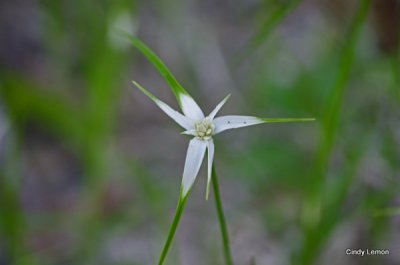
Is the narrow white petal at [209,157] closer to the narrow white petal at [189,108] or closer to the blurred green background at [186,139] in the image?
the narrow white petal at [189,108]

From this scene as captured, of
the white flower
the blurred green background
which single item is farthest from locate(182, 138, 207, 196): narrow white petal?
the blurred green background

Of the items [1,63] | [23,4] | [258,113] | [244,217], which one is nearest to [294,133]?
[258,113]

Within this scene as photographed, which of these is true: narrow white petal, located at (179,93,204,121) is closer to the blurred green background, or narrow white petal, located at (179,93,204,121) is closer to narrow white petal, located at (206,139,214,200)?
narrow white petal, located at (206,139,214,200)

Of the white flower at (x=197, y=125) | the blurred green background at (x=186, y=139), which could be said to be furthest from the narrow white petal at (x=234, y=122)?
the blurred green background at (x=186, y=139)

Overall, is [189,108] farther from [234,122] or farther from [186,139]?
[186,139]

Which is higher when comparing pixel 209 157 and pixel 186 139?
pixel 186 139

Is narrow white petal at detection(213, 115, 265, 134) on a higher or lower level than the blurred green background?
lower

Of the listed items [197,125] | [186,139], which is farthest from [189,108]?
[186,139]
